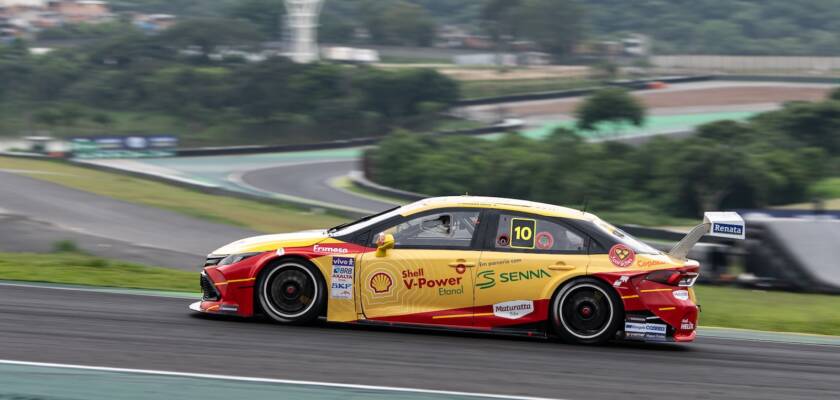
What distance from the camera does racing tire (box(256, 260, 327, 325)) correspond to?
914 cm

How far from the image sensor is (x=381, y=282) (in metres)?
9.11

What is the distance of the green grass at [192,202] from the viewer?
3103cm

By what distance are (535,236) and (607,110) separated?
201ft

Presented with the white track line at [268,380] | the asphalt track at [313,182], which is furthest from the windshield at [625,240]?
the asphalt track at [313,182]

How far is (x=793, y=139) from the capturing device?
6184cm

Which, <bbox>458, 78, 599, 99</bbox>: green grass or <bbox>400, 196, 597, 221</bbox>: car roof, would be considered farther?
<bbox>458, 78, 599, 99</bbox>: green grass

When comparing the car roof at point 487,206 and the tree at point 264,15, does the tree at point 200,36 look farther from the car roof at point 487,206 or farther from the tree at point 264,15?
the car roof at point 487,206

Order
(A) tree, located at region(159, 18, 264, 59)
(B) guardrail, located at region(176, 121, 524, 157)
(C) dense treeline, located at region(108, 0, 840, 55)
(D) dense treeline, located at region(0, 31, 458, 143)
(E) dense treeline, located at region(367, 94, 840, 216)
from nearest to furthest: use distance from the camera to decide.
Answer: (E) dense treeline, located at region(367, 94, 840, 216)
(B) guardrail, located at region(176, 121, 524, 157)
(D) dense treeline, located at region(0, 31, 458, 143)
(A) tree, located at region(159, 18, 264, 59)
(C) dense treeline, located at region(108, 0, 840, 55)

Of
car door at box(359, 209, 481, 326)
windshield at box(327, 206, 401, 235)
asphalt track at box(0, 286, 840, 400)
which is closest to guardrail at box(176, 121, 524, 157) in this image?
asphalt track at box(0, 286, 840, 400)

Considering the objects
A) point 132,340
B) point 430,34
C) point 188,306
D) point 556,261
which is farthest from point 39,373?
point 430,34

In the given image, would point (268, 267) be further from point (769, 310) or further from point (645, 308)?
point (769, 310)

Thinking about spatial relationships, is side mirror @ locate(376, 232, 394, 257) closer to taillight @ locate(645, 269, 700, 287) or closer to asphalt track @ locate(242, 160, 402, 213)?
taillight @ locate(645, 269, 700, 287)

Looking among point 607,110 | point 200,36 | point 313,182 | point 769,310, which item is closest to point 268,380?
point 769,310

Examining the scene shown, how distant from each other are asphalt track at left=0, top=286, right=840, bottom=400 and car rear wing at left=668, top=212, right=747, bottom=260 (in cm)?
93
